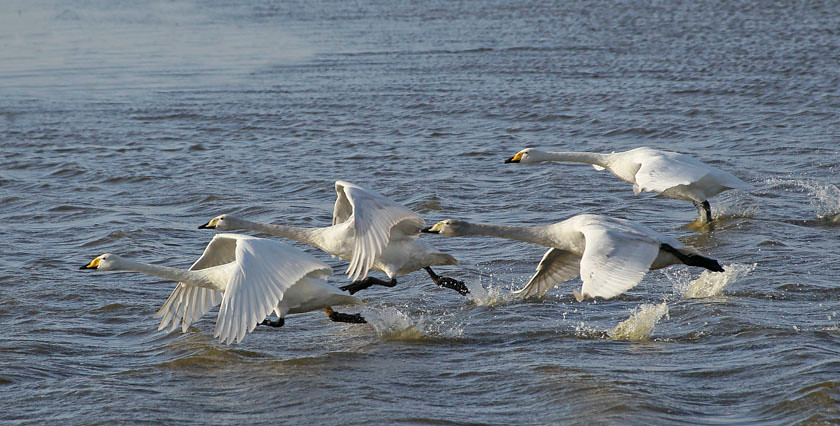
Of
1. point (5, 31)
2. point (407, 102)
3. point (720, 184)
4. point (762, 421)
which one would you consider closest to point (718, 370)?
point (762, 421)

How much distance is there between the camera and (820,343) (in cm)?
668

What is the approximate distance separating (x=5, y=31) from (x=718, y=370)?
79.8ft

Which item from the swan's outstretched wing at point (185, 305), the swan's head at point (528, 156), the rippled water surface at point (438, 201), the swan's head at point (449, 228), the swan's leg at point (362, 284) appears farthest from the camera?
the swan's head at point (528, 156)

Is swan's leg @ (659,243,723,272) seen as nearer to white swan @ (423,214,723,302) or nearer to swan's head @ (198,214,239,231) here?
white swan @ (423,214,723,302)

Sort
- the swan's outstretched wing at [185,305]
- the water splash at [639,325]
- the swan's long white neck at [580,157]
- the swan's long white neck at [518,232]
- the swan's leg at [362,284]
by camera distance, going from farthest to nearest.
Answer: the swan's long white neck at [580,157], the swan's leg at [362,284], the swan's outstretched wing at [185,305], the swan's long white neck at [518,232], the water splash at [639,325]

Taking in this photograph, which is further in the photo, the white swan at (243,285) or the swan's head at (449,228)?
the swan's head at (449,228)

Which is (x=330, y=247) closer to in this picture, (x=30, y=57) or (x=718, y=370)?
(x=718, y=370)

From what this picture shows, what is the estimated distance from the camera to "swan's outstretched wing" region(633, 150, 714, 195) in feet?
29.1

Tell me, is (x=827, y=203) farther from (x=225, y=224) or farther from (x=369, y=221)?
(x=225, y=224)

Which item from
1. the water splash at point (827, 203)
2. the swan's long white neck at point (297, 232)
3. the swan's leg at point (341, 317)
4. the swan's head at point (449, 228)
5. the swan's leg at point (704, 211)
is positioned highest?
the swan's head at point (449, 228)

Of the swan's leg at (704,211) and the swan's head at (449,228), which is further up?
the swan's head at (449,228)

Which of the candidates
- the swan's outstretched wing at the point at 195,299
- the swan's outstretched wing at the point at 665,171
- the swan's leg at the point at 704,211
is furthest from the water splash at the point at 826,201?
the swan's outstretched wing at the point at 195,299

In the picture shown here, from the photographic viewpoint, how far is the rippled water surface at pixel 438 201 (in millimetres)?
6348

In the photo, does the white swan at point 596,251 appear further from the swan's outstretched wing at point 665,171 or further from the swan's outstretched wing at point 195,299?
the swan's outstretched wing at point 195,299
